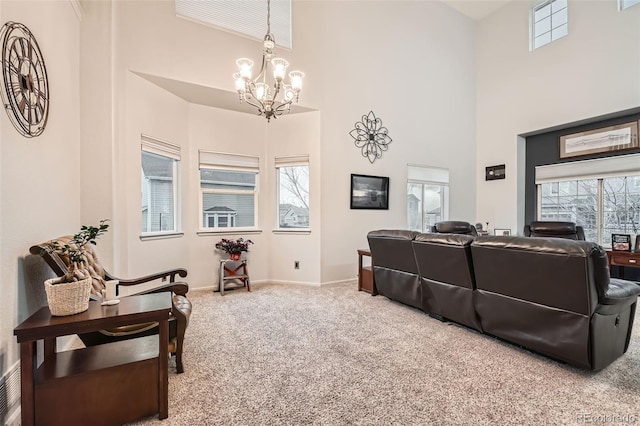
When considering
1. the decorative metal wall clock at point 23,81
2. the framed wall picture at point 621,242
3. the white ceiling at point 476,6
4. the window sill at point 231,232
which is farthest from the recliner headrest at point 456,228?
the white ceiling at point 476,6

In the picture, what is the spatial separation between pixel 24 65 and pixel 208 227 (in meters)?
2.98

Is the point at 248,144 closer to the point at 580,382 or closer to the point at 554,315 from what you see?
the point at 554,315

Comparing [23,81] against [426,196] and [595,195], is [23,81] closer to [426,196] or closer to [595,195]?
[426,196]

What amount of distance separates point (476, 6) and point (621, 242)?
18.5 feet

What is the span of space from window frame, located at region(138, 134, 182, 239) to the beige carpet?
1.53 meters

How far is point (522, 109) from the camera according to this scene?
616 centimetres

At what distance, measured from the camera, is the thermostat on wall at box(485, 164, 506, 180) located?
6457 mm

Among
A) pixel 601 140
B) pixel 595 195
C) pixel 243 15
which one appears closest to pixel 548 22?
pixel 601 140

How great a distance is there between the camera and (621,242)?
451cm

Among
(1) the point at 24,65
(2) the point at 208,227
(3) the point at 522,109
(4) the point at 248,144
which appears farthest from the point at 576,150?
(1) the point at 24,65

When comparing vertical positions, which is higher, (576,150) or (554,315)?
(576,150)

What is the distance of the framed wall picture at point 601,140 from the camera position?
4.83 meters

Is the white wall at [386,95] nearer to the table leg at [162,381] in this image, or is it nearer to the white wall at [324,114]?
the white wall at [324,114]

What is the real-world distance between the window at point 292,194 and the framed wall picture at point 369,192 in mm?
865
